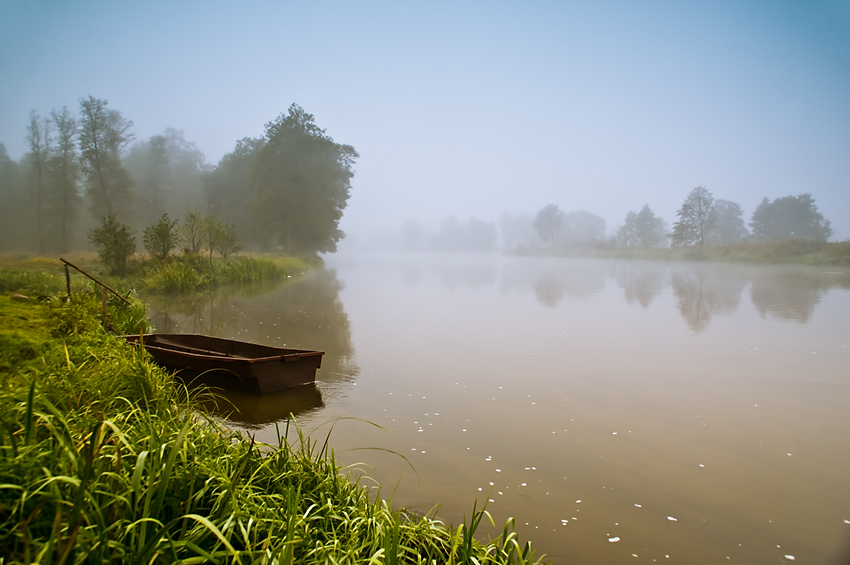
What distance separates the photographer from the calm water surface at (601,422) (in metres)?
3.35

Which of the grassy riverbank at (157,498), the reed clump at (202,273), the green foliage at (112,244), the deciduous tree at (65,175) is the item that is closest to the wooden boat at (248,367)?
the grassy riverbank at (157,498)

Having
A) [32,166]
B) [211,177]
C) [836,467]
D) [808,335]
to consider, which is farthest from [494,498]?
[211,177]

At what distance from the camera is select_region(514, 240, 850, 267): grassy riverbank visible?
3512 centimetres

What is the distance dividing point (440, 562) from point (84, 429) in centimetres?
209

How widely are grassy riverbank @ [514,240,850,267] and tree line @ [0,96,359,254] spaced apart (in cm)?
3671

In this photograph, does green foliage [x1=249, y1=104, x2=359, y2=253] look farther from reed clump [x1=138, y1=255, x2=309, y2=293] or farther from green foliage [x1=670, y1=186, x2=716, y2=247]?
green foliage [x1=670, y1=186, x2=716, y2=247]

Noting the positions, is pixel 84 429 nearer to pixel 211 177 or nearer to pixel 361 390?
pixel 361 390

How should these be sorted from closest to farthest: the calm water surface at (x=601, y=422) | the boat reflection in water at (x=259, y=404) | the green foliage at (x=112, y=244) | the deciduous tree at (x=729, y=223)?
1. the calm water surface at (x=601, y=422)
2. the boat reflection in water at (x=259, y=404)
3. the green foliage at (x=112, y=244)
4. the deciduous tree at (x=729, y=223)

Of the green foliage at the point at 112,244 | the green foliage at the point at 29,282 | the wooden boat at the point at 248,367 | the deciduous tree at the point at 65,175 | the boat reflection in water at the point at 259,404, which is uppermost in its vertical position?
the deciduous tree at the point at 65,175

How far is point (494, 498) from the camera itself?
3631 mm

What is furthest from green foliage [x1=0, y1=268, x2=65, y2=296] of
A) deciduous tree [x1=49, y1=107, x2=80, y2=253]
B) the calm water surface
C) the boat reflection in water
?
deciduous tree [x1=49, y1=107, x2=80, y2=253]

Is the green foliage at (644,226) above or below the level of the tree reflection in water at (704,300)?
above

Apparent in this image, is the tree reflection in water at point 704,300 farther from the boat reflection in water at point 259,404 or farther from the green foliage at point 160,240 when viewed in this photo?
the green foliage at point 160,240

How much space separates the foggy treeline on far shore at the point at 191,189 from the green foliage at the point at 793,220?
0.11 m
